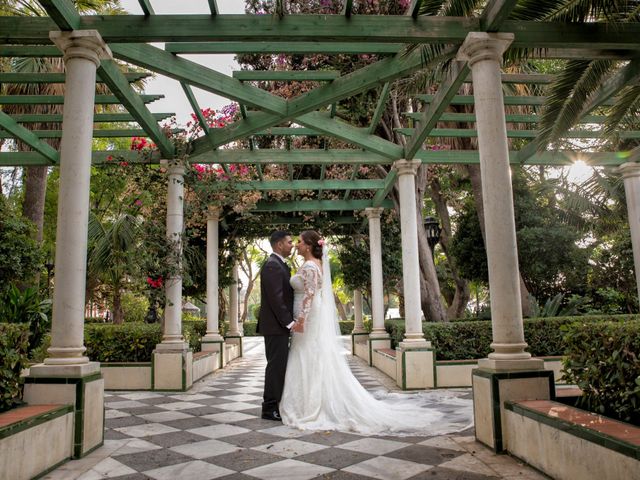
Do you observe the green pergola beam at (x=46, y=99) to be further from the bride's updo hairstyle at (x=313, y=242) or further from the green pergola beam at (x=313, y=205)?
the green pergola beam at (x=313, y=205)

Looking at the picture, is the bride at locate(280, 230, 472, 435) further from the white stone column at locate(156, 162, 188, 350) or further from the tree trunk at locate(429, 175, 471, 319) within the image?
the tree trunk at locate(429, 175, 471, 319)

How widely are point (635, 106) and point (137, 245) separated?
26.6 feet

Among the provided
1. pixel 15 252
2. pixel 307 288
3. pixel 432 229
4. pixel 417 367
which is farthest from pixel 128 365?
pixel 432 229

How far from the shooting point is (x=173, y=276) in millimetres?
8445

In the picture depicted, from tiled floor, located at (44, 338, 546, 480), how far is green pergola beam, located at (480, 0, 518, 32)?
402 centimetres

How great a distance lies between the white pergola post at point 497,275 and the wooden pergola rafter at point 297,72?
0.31 m

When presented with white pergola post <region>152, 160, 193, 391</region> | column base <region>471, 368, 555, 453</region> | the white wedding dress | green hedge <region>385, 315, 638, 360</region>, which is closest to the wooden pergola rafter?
white pergola post <region>152, 160, 193, 391</region>

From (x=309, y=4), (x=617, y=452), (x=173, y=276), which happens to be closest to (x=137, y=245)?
(x=173, y=276)

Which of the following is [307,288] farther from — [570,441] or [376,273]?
[376,273]

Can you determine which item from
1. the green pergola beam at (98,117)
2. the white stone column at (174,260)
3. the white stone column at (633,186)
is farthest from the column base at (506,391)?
the white stone column at (633,186)

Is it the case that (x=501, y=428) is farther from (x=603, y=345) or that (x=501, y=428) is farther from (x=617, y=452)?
(x=617, y=452)

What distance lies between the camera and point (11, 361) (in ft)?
13.3

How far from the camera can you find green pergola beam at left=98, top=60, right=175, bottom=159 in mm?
5727

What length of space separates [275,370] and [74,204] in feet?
9.83
